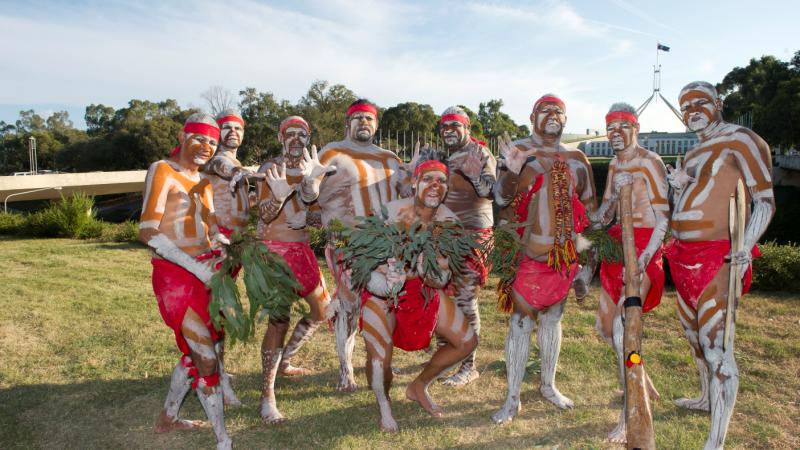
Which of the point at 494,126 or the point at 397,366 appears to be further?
the point at 494,126

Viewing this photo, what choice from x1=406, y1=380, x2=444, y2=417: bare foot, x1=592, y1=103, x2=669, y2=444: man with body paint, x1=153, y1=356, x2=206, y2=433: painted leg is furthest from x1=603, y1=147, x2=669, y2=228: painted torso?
x1=153, y1=356, x2=206, y2=433: painted leg

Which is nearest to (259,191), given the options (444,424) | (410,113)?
(444,424)

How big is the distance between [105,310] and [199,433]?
542 centimetres

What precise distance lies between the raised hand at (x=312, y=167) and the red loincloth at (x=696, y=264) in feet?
10.4

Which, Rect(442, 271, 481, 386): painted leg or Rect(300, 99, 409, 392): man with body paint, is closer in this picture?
Rect(300, 99, 409, 392): man with body paint

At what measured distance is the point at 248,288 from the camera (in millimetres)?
4352

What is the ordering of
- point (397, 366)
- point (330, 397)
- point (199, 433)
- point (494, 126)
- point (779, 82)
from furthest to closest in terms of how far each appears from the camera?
point (494, 126), point (779, 82), point (397, 366), point (330, 397), point (199, 433)

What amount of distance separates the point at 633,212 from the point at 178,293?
400cm

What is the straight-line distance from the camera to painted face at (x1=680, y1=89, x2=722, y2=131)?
4559mm

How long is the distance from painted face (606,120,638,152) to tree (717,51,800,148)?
31130 mm

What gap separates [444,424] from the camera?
204 inches

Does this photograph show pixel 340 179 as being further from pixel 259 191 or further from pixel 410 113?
pixel 410 113

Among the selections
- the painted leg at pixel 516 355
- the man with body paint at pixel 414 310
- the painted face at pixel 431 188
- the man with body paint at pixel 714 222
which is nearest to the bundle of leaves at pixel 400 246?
the man with body paint at pixel 414 310

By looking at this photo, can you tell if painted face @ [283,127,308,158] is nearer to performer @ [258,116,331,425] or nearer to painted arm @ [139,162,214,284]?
performer @ [258,116,331,425]
